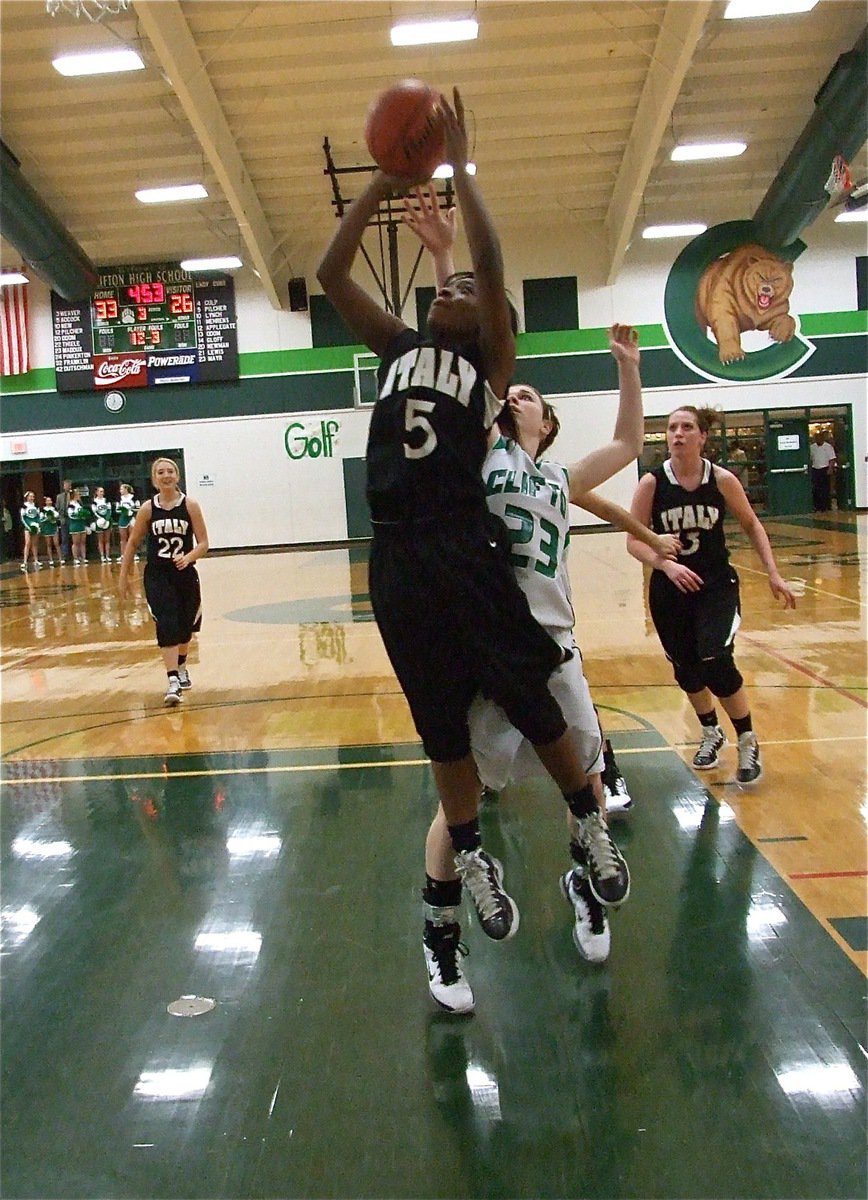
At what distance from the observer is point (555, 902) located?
290cm

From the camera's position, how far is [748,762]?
3930 mm

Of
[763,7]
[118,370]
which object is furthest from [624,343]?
[118,370]

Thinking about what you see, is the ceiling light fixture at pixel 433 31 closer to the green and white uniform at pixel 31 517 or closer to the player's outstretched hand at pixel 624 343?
the player's outstretched hand at pixel 624 343

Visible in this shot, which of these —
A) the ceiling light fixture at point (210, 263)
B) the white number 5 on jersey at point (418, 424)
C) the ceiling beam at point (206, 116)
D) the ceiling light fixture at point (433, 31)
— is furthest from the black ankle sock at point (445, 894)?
the ceiling light fixture at point (210, 263)

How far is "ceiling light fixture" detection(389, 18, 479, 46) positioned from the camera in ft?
38.4

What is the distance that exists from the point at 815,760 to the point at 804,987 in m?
2.01

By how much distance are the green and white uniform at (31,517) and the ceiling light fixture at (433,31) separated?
38.0 ft

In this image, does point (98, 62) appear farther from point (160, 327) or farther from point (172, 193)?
point (160, 327)

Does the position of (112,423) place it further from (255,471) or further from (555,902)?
(555,902)

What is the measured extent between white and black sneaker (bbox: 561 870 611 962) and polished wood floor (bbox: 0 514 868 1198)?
5 cm

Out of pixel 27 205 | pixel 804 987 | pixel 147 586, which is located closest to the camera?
pixel 804 987

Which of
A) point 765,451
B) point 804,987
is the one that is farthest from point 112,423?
point 804,987

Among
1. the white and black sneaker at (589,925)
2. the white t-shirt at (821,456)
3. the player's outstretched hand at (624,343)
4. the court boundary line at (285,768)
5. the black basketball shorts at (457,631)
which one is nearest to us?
the black basketball shorts at (457,631)

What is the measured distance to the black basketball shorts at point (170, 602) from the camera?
6285mm
